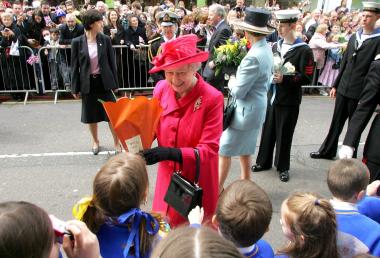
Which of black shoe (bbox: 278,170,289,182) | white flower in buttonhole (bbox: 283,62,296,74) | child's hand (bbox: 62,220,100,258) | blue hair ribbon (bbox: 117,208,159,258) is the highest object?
white flower in buttonhole (bbox: 283,62,296,74)

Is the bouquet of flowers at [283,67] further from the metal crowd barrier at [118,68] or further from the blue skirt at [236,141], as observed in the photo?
the metal crowd barrier at [118,68]

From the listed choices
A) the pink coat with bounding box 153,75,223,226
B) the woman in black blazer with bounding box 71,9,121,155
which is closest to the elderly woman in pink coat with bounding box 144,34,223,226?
the pink coat with bounding box 153,75,223,226

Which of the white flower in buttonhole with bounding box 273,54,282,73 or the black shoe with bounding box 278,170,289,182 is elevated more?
the white flower in buttonhole with bounding box 273,54,282,73

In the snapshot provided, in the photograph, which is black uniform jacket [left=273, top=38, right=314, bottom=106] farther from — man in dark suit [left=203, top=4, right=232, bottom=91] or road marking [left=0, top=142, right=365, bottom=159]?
road marking [left=0, top=142, right=365, bottom=159]

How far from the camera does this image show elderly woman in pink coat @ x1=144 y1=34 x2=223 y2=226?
247 centimetres

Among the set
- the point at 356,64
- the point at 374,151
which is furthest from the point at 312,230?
the point at 356,64

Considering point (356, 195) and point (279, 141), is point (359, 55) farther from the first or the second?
point (356, 195)

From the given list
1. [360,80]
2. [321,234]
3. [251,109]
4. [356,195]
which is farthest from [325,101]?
[321,234]

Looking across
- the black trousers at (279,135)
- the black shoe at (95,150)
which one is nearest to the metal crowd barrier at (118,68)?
the black shoe at (95,150)

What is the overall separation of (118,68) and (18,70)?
218 cm

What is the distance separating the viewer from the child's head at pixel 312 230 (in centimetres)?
185

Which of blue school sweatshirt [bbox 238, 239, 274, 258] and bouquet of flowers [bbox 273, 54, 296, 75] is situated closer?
blue school sweatshirt [bbox 238, 239, 274, 258]

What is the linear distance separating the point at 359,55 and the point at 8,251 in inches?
188

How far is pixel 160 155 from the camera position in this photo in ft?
7.94
